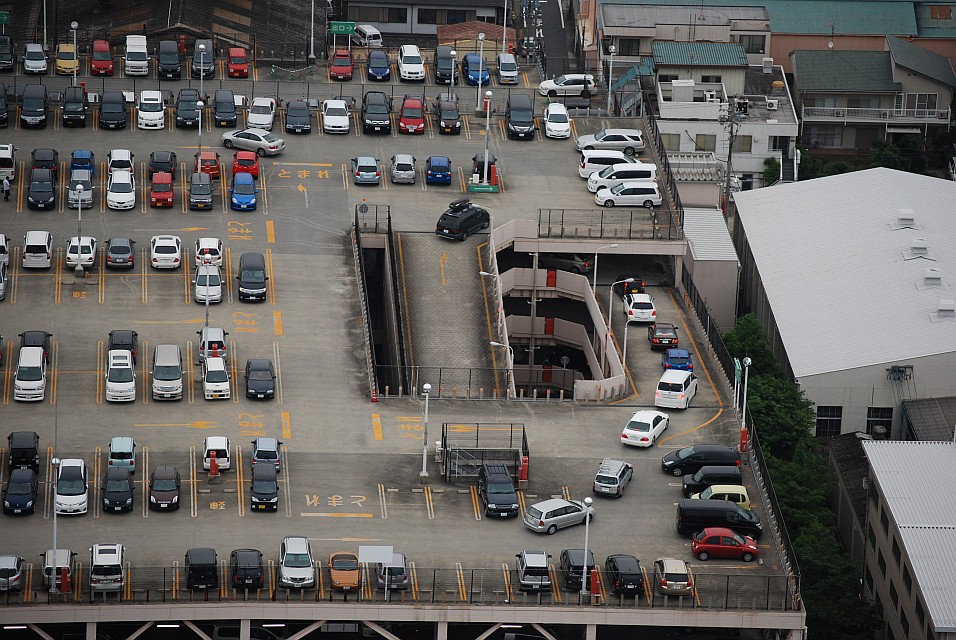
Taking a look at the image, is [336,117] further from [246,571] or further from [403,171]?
[246,571]

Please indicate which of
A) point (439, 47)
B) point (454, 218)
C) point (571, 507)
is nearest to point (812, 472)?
point (571, 507)

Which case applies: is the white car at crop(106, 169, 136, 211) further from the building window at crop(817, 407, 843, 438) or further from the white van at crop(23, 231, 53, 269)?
the building window at crop(817, 407, 843, 438)

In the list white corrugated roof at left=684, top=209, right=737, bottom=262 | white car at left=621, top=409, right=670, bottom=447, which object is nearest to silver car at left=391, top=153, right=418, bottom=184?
white corrugated roof at left=684, top=209, right=737, bottom=262

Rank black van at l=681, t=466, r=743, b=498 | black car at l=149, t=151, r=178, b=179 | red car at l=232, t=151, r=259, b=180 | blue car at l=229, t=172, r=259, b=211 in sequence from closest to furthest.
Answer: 1. black van at l=681, t=466, r=743, b=498
2. blue car at l=229, t=172, r=259, b=211
3. black car at l=149, t=151, r=178, b=179
4. red car at l=232, t=151, r=259, b=180

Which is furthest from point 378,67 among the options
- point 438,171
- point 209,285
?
point 209,285

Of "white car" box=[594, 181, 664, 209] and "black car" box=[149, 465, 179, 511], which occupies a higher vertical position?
"white car" box=[594, 181, 664, 209]

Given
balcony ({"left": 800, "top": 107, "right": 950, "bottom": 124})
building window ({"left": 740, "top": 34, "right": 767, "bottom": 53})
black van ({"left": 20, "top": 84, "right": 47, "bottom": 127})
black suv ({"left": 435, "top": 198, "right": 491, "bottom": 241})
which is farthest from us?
building window ({"left": 740, "top": 34, "right": 767, "bottom": 53})

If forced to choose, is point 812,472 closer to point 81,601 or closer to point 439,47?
point 81,601
